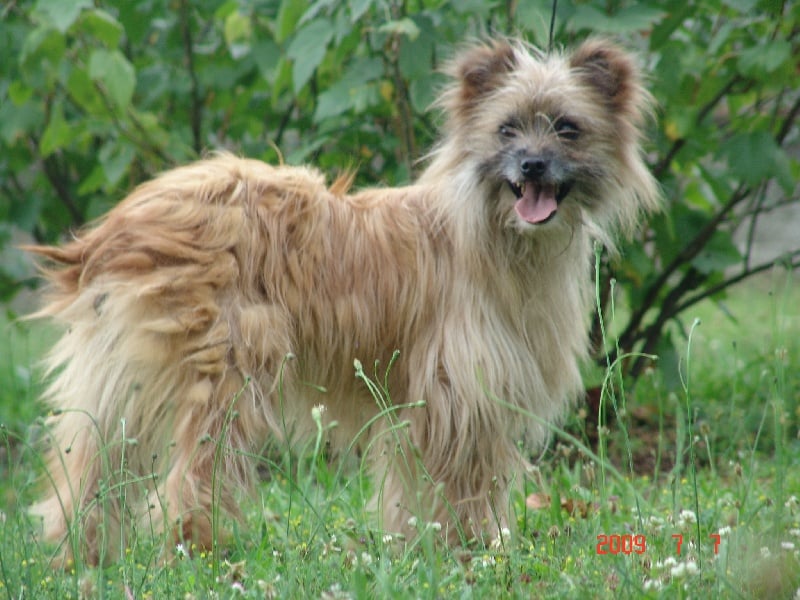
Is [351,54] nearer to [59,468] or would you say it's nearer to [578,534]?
[59,468]

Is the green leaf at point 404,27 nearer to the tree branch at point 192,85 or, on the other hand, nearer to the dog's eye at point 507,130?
the dog's eye at point 507,130

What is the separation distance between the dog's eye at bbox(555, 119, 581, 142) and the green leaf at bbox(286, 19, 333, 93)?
1.25 meters

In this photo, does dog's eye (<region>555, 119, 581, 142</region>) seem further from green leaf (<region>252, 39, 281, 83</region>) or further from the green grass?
green leaf (<region>252, 39, 281, 83</region>)

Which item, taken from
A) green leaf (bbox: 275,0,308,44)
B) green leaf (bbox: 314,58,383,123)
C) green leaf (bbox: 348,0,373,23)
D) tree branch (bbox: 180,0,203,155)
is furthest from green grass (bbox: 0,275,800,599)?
tree branch (bbox: 180,0,203,155)

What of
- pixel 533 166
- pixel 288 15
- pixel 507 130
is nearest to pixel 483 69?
pixel 507 130

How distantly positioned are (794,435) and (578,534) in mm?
2574

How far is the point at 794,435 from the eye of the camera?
5.74 metres

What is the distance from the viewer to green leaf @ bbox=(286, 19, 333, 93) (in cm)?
484

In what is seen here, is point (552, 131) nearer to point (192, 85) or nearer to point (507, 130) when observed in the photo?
point (507, 130)

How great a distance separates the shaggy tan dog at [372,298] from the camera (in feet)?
12.8

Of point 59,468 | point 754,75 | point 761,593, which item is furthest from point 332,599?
point 754,75
